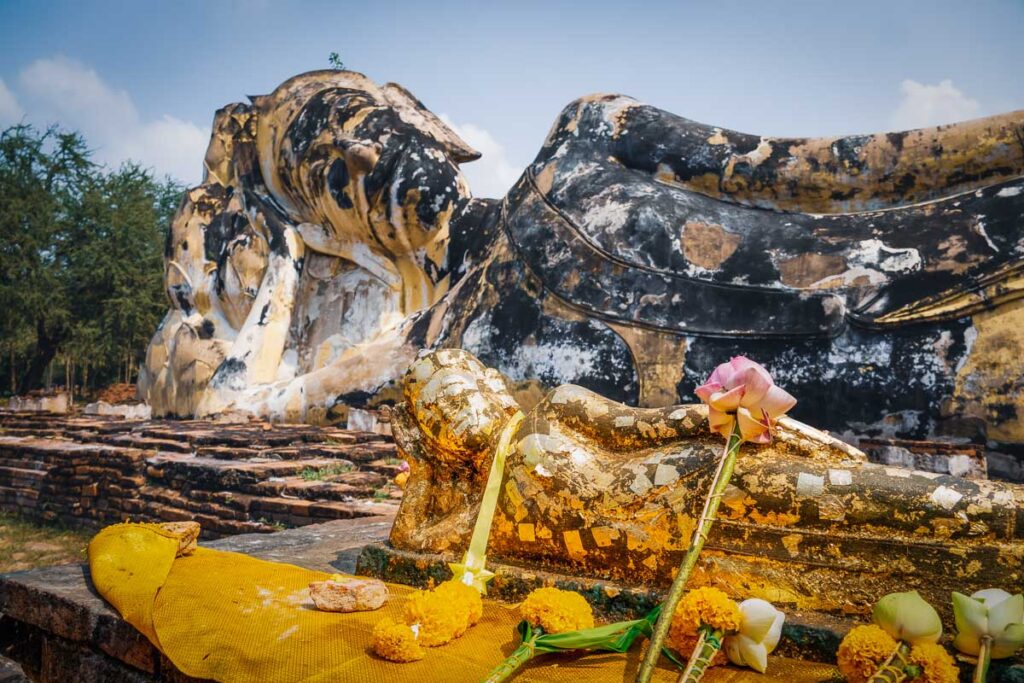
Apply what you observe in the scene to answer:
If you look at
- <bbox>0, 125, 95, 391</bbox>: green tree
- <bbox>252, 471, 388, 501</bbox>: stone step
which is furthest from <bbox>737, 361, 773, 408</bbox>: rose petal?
<bbox>0, 125, 95, 391</bbox>: green tree

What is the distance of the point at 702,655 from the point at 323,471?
11.0ft

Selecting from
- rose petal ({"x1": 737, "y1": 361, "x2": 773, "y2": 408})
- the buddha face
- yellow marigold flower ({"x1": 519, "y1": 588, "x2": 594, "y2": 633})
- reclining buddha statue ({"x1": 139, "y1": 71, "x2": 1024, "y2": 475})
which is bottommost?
yellow marigold flower ({"x1": 519, "y1": 588, "x2": 594, "y2": 633})

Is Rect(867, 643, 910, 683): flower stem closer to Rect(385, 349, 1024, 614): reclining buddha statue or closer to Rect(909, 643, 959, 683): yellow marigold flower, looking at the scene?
Rect(909, 643, 959, 683): yellow marigold flower

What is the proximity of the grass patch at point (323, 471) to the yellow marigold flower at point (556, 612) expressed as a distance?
291 cm

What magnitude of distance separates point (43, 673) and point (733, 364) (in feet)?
5.46

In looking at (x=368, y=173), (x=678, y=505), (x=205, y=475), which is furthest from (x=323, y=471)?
(x=678, y=505)

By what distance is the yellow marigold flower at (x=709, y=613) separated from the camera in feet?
3.68

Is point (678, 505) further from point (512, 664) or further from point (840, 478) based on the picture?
point (512, 664)

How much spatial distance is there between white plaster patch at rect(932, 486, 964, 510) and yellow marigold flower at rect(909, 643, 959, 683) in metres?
0.27

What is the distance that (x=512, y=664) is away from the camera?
3.83 feet

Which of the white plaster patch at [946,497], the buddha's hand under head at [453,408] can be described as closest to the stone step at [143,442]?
the buddha's hand under head at [453,408]

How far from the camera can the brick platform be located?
147 inches

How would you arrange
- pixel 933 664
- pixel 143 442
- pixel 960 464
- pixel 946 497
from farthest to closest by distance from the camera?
1. pixel 143 442
2. pixel 960 464
3. pixel 946 497
4. pixel 933 664

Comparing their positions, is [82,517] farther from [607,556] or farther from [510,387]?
[607,556]
